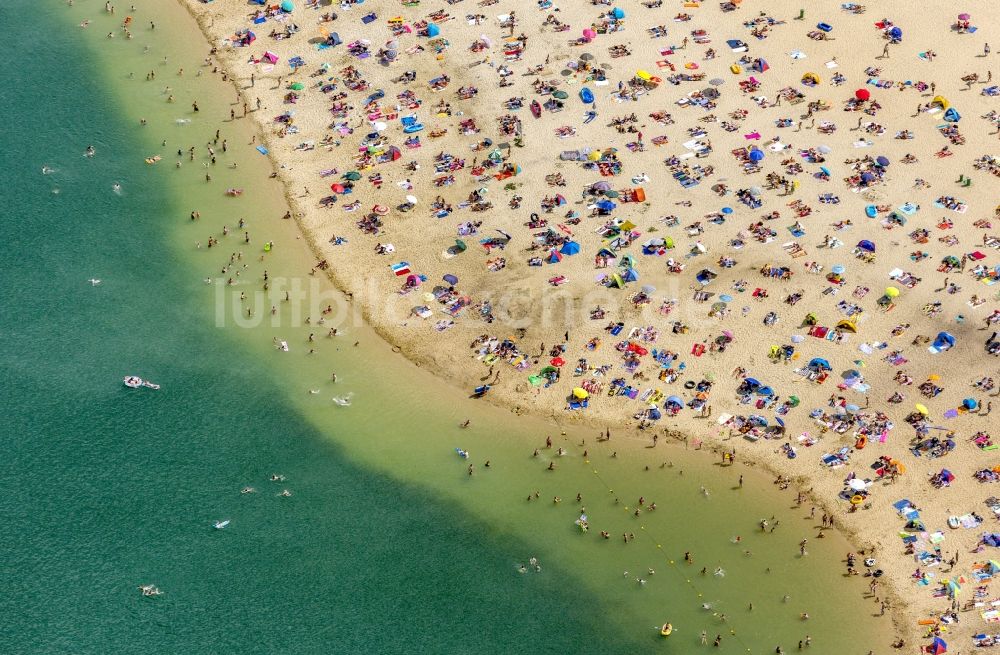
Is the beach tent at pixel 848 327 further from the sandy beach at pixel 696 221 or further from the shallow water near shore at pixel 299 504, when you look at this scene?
the shallow water near shore at pixel 299 504

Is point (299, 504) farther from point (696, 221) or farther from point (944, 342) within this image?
point (944, 342)

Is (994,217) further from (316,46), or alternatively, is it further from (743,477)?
(316,46)

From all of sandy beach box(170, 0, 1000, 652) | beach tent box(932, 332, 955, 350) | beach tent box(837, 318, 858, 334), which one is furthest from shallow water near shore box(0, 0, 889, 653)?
beach tent box(932, 332, 955, 350)

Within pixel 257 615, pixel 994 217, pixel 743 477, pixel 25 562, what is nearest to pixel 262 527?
pixel 257 615

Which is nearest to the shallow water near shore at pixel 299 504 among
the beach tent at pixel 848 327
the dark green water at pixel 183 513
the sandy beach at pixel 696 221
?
the dark green water at pixel 183 513

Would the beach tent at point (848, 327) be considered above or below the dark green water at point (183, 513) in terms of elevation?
above

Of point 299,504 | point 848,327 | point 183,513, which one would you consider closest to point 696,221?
point 848,327
